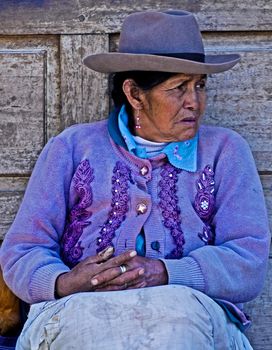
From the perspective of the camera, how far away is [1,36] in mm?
3717

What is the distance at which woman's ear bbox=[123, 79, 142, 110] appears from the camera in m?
3.34

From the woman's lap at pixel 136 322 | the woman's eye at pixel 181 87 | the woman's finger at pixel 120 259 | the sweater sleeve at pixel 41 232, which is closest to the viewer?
the woman's lap at pixel 136 322

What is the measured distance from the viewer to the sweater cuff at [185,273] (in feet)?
9.94

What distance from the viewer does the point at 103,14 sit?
3656 millimetres

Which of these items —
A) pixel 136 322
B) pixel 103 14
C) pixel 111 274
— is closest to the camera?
pixel 136 322

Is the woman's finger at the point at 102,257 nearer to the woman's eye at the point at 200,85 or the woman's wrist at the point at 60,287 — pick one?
the woman's wrist at the point at 60,287

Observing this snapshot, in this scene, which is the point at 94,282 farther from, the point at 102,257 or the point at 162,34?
the point at 162,34

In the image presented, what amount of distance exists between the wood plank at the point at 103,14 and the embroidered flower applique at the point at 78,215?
0.61 meters

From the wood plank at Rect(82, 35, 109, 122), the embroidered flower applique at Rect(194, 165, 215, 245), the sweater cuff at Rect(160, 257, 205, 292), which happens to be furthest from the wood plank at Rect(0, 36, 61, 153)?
the sweater cuff at Rect(160, 257, 205, 292)

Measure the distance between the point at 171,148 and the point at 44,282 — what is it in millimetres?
626

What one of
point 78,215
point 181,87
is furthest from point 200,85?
point 78,215

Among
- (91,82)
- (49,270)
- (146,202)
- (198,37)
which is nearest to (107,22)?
(91,82)

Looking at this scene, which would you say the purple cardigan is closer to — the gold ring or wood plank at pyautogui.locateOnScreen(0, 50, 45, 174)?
the gold ring

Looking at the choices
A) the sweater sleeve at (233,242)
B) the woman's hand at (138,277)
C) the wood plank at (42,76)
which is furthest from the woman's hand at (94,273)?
the wood plank at (42,76)
